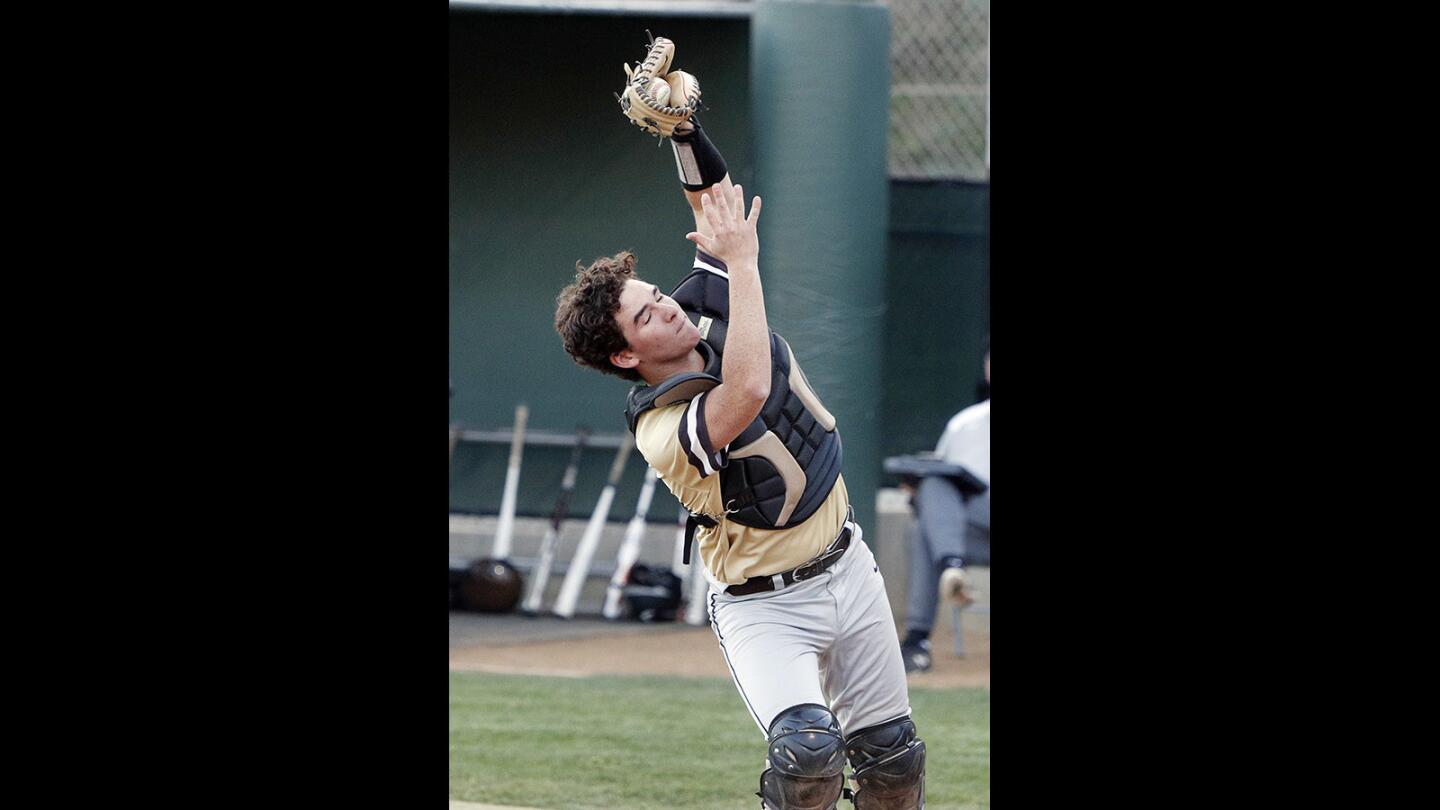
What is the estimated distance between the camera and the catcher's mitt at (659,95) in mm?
3645

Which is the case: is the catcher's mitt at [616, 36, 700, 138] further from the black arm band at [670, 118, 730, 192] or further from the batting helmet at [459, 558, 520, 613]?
the batting helmet at [459, 558, 520, 613]

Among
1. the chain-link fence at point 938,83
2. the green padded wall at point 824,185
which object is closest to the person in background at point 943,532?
the green padded wall at point 824,185

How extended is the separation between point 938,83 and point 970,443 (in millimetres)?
3552

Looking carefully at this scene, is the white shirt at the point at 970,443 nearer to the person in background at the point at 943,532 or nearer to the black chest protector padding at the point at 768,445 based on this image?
the person in background at the point at 943,532

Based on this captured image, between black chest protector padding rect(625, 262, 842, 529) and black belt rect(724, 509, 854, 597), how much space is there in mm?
116

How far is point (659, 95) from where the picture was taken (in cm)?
366

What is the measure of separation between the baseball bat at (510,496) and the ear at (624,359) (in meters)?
5.87

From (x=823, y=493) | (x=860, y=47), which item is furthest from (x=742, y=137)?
(x=823, y=493)

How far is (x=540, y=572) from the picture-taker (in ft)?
31.0

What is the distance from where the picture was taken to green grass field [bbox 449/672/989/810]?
5.09m

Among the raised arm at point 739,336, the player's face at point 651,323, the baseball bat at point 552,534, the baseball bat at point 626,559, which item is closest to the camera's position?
the raised arm at point 739,336

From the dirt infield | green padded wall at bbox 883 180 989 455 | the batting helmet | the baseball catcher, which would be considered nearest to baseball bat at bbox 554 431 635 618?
the dirt infield
